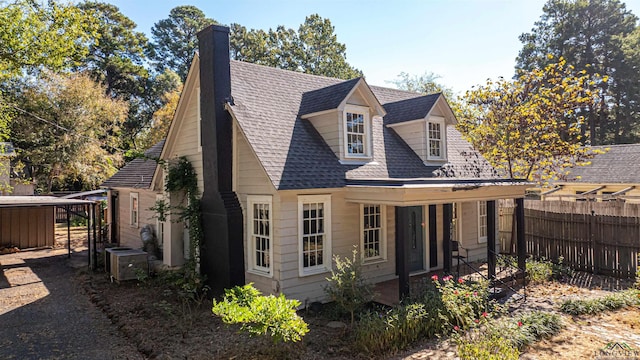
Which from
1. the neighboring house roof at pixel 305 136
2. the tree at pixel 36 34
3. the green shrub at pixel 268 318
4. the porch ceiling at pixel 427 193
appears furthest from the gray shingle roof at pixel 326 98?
the tree at pixel 36 34

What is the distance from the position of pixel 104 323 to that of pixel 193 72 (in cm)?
724

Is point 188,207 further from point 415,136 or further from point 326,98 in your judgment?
point 415,136

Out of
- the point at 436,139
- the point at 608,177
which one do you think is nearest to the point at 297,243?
the point at 436,139

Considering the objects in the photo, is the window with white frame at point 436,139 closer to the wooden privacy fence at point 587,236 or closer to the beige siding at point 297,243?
the beige siding at point 297,243

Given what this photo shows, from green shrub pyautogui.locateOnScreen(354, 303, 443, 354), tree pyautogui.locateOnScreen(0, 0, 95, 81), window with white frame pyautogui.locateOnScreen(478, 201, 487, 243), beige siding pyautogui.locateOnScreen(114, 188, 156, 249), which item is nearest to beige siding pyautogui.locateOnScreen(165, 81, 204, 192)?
beige siding pyautogui.locateOnScreen(114, 188, 156, 249)

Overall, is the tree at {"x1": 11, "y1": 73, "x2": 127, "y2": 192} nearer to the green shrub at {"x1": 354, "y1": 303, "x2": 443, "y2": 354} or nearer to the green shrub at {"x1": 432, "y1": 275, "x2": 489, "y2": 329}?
the green shrub at {"x1": 354, "y1": 303, "x2": 443, "y2": 354}

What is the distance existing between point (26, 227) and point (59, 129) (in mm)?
10685

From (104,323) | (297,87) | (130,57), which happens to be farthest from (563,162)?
(130,57)

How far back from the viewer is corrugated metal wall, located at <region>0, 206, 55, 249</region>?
1961 centimetres

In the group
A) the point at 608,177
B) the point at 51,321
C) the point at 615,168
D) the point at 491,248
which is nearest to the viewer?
the point at 51,321

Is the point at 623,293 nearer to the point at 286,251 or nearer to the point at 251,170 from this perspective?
the point at 286,251

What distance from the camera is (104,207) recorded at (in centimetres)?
2394

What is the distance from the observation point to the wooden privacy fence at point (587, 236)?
1234 centimetres

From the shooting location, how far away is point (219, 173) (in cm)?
1026
